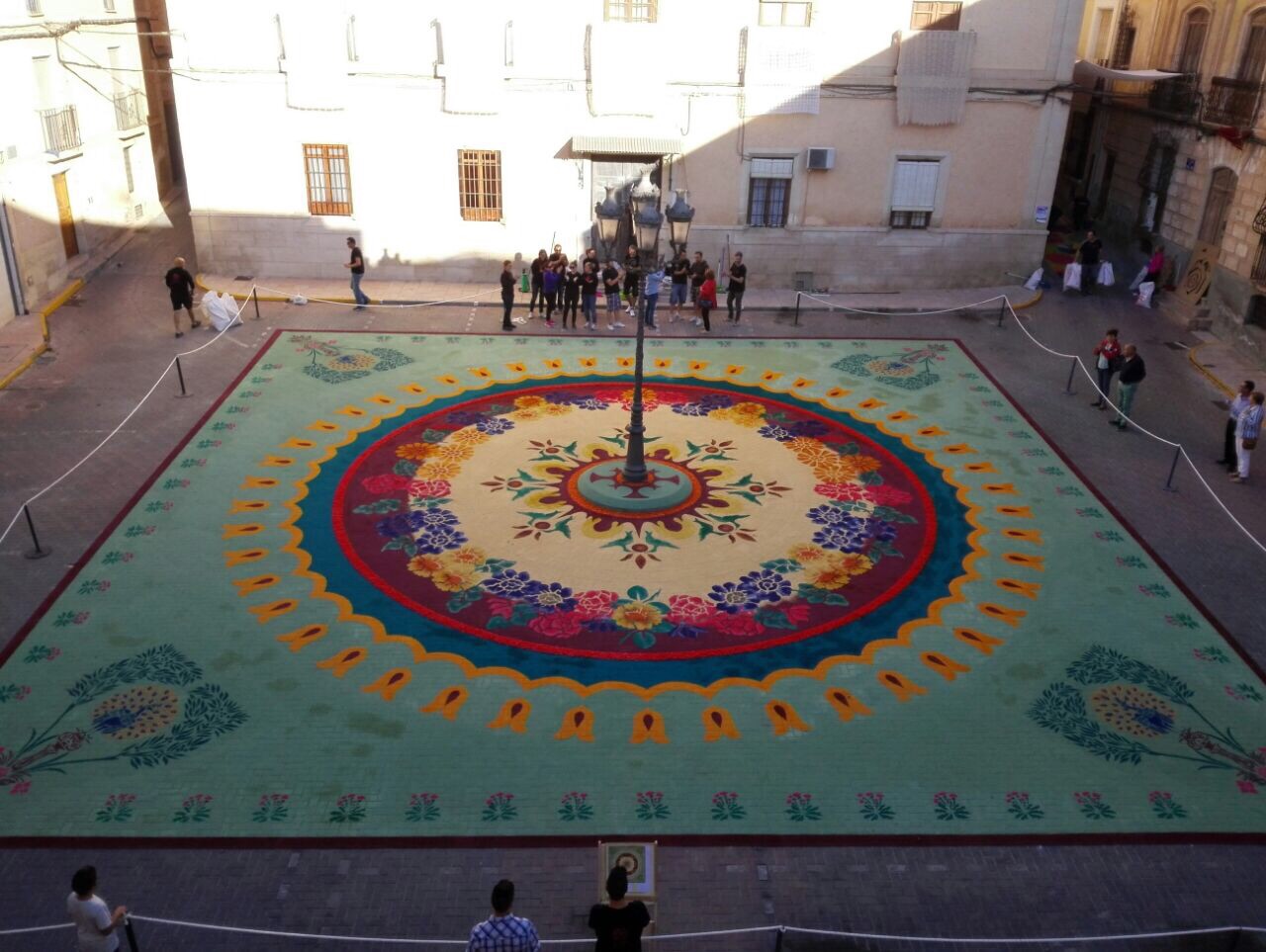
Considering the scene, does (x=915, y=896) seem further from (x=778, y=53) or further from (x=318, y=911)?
(x=778, y=53)

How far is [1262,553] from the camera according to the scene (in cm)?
1427

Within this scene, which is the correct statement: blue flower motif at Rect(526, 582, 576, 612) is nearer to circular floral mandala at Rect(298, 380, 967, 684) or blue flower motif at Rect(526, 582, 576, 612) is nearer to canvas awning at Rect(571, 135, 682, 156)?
circular floral mandala at Rect(298, 380, 967, 684)

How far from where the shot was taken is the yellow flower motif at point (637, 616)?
40.5 feet

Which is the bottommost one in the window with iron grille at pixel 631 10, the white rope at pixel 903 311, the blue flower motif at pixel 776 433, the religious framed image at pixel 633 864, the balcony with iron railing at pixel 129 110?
the blue flower motif at pixel 776 433

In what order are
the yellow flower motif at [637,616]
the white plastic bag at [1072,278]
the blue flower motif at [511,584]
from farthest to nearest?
the white plastic bag at [1072,278] → the blue flower motif at [511,584] → the yellow flower motif at [637,616]

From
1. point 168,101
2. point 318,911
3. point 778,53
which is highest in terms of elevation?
point 778,53

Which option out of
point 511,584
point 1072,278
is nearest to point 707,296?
point 1072,278

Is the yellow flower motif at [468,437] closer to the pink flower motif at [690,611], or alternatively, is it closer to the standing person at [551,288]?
the pink flower motif at [690,611]

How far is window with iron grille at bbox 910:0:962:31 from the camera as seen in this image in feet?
77.1

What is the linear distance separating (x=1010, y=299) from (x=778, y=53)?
25.8ft

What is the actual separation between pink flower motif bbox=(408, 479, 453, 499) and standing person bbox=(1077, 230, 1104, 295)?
58.1 ft

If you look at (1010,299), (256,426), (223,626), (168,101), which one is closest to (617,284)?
(256,426)

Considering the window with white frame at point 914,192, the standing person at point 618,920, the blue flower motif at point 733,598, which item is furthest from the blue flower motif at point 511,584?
the window with white frame at point 914,192

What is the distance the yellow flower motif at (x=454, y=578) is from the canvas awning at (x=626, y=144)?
43.9 ft
